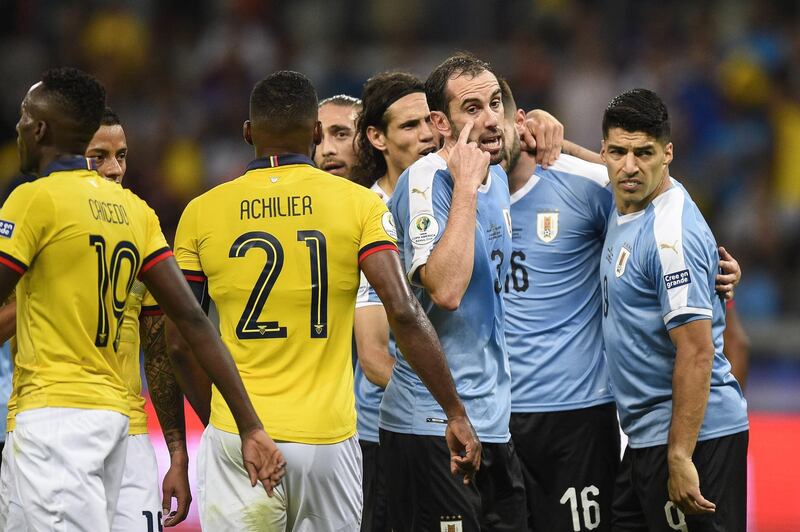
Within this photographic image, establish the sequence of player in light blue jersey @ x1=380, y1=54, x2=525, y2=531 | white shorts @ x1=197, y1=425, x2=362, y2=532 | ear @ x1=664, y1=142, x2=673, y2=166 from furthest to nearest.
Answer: ear @ x1=664, y1=142, x2=673, y2=166 < player in light blue jersey @ x1=380, y1=54, x2=525, y2=531 < white shorts @ x1=197, y1=425, x2=362, y2=532

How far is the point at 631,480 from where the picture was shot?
5074mm

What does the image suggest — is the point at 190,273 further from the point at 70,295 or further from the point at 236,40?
the point at 236,40

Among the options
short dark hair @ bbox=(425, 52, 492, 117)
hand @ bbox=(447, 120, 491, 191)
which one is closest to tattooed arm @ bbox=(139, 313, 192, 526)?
hand @ bbox=(447, 120, 491, 191)

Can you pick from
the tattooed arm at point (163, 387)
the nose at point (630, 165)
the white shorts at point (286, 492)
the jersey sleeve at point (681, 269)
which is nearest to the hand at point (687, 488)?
the jersey sleeve at point (681, 269)

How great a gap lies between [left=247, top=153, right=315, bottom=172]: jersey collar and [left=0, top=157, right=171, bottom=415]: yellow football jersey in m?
0.56

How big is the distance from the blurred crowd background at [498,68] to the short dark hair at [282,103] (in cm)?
938

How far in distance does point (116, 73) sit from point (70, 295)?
11594 mm

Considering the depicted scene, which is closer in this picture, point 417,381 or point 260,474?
point 260,474

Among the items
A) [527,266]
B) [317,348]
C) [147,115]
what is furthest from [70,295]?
[147,115]

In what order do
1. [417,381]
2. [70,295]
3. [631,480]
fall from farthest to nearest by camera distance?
[631,480] → [417,381] → [70,295]

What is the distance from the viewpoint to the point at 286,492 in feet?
13.7

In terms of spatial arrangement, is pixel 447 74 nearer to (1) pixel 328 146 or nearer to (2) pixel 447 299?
(2) pixel 447 299

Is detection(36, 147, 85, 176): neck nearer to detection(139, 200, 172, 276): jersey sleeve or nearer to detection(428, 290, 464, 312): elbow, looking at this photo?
detection(139, 200, 172, 276): jersey sleeve

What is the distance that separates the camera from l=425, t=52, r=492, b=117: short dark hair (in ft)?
16.5
